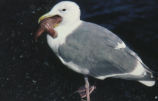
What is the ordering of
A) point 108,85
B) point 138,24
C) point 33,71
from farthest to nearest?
1. point 138,24
2. point 33,71
3. point 108,85

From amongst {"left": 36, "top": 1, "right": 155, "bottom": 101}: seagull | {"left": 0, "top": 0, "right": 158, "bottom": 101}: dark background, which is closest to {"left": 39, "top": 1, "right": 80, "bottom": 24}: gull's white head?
{"left": 36, "top": 1, "right": 155, "bottom": 101}: seagull

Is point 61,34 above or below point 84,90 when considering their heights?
above

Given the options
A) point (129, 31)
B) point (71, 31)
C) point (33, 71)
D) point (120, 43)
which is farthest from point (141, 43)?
point (33, 71)

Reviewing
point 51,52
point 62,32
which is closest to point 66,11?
point 62,32

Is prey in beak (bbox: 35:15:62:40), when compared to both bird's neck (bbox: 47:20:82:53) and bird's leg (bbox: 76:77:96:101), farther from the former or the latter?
bird's leg (bbox: 76:77:96:101)

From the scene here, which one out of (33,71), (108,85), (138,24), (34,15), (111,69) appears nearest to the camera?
(111,69)

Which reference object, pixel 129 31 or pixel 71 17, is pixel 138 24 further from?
pixel 71 17

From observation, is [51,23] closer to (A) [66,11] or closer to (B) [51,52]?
(A) [66,11]
